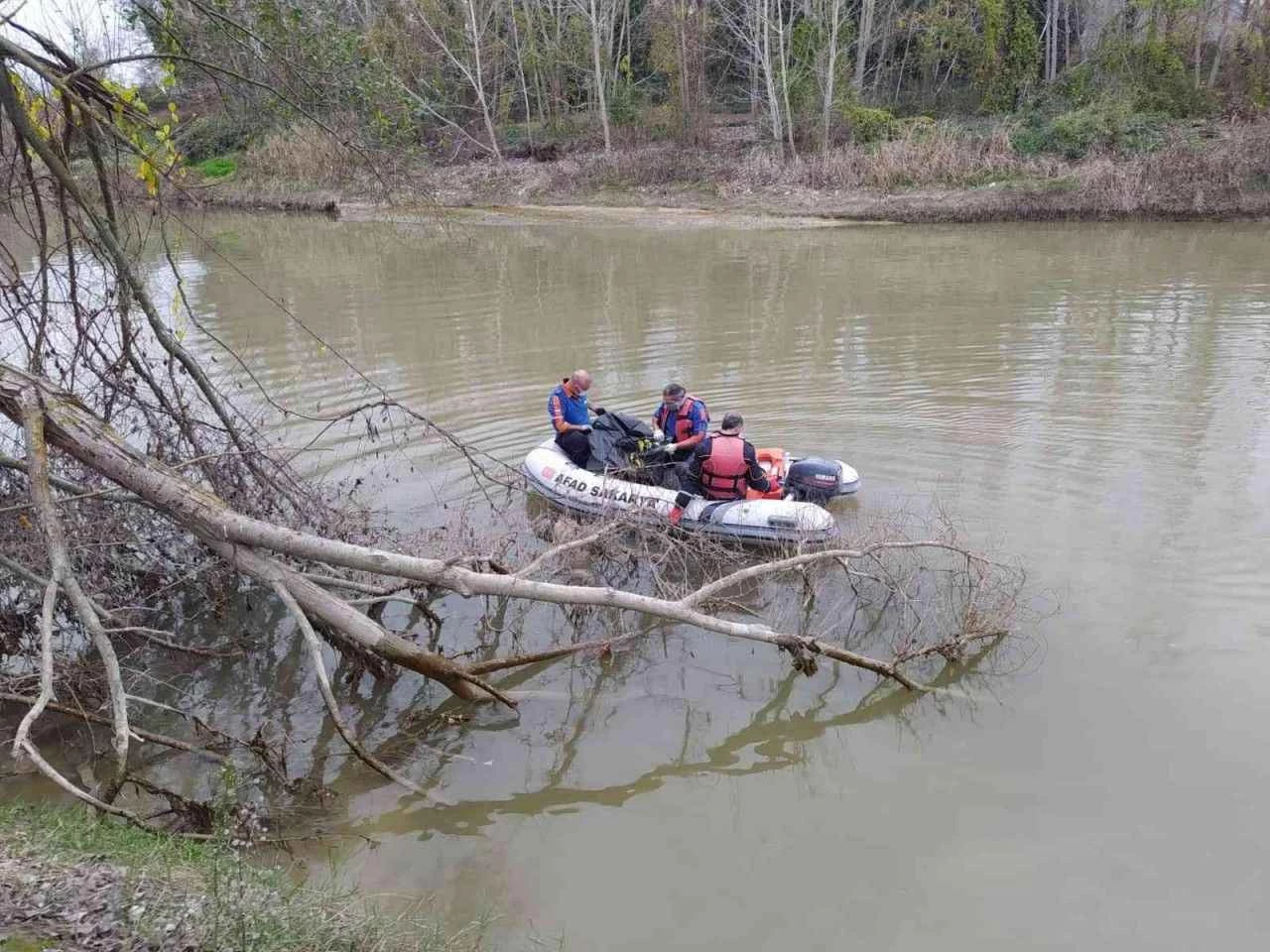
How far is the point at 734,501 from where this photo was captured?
8273 millimetres

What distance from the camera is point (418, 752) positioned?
5828mm

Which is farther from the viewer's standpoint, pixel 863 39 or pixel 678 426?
pixel 863 39

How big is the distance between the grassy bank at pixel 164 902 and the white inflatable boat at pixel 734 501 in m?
3.97

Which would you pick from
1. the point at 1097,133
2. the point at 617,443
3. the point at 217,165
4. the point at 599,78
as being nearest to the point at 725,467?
the point at 617,443

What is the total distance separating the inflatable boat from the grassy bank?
156 inches

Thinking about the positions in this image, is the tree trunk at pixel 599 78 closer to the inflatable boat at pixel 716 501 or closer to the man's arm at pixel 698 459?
the inflatable boat at pixel 716 501

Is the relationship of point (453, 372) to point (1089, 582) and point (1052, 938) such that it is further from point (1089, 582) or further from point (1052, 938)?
point (1052, 938)

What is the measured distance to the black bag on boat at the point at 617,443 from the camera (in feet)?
30.1

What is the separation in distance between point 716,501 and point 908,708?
2748mm

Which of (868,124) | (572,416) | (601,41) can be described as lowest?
(572,416)

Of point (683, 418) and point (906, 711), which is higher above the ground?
point (683, 418)

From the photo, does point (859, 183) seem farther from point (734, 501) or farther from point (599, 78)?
point (734, 501)

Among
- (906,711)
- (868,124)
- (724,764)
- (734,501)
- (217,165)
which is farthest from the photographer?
(217,165)

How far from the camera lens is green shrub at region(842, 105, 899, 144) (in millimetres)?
30172
